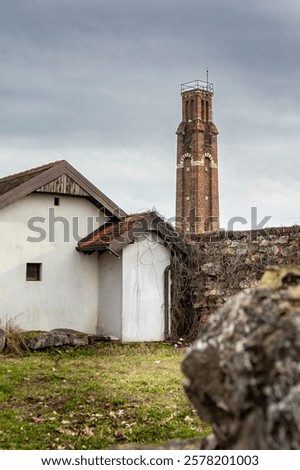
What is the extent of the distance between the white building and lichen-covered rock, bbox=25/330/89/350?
142 cm

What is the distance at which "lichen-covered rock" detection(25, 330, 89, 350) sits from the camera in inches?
589

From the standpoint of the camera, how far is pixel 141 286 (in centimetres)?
1747

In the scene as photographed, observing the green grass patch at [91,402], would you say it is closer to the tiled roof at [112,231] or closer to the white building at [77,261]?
the white building at [77,261]

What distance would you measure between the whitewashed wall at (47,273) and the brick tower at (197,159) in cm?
4394

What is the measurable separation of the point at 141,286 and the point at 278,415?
15.2 meters

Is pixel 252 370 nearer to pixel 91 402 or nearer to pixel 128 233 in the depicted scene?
pixel 91 402

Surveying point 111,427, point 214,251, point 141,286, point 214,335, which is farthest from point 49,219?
point 214,335

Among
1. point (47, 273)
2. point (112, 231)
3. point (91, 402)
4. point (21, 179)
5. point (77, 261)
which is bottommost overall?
point (91, 402)

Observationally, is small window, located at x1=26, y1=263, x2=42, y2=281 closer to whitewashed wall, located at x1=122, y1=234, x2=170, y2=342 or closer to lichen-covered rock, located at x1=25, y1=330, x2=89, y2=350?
lichen-covered rock, located at x1=25, y1=330, x2=89, y2=350

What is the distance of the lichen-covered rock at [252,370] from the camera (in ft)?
7.75

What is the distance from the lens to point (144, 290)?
691 inches

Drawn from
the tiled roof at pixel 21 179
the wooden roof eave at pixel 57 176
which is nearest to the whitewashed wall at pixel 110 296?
the wooden roof eave at pixel 57 176

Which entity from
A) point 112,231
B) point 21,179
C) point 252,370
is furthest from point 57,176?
point 252,370

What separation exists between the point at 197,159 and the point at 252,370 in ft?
198
